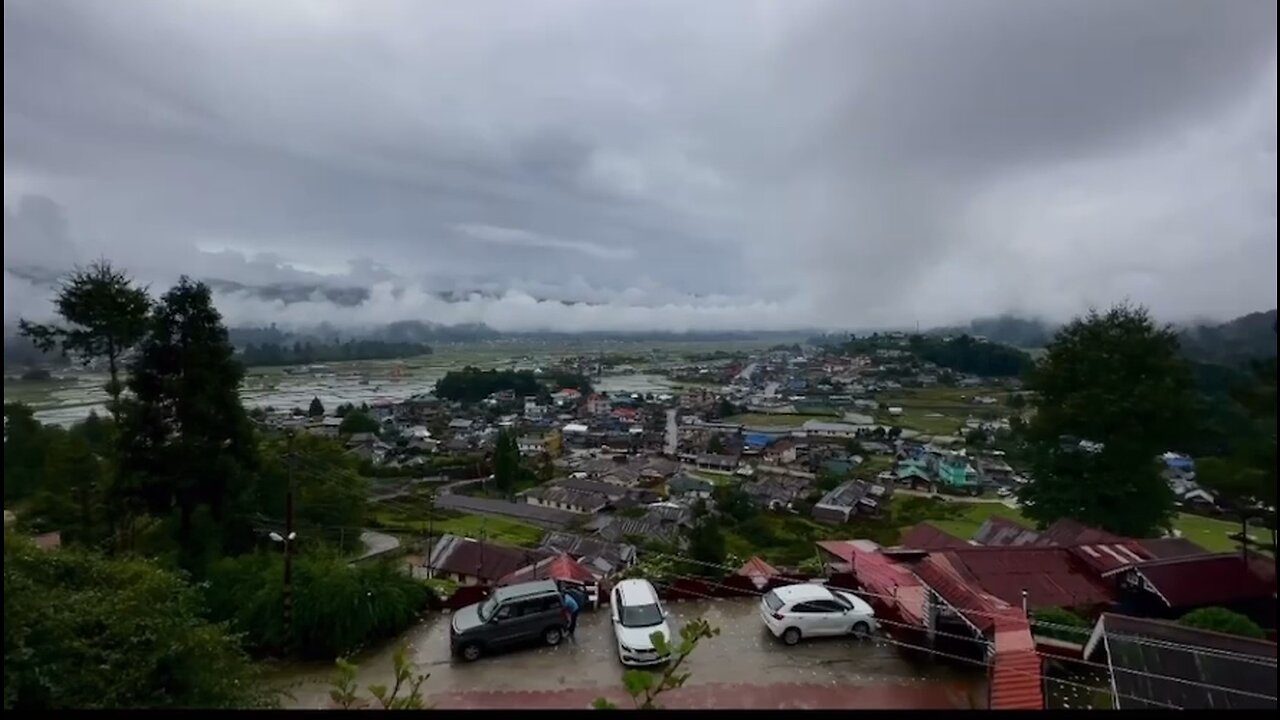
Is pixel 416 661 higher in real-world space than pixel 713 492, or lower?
higher

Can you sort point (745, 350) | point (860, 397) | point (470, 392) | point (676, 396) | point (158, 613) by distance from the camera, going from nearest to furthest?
1. point (158, 613)
2. point (470, 392)
3. point (860, 397)
4. point (745, 350)
5. point (676, 396)

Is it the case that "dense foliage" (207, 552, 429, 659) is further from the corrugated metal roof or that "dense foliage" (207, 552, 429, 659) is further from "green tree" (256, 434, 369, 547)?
the corrugated metal roof

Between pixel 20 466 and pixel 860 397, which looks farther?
pixel 860 397

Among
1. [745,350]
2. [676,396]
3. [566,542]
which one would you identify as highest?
[745,350]

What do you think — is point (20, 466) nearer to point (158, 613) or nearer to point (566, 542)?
point (158, 613)

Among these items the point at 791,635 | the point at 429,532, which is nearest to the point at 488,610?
the point at 791,635

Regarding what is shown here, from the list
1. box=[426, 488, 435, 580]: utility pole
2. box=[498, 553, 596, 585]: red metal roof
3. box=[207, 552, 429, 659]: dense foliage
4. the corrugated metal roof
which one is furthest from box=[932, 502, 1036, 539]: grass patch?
box=[207, 552, 429, 659]: dense foliage

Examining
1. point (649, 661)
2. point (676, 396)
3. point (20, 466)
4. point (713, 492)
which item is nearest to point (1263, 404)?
point (649, 661)
